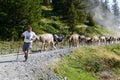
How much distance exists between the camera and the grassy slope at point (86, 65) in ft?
78.8

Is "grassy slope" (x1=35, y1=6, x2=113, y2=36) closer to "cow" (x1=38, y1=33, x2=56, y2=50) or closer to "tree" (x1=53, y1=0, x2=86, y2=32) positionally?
"tree" (x1=53, y1=0, x2=86, y2=32)

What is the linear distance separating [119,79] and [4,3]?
19.1m

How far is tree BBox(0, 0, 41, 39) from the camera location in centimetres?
4091

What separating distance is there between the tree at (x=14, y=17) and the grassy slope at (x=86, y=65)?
35.2 feet

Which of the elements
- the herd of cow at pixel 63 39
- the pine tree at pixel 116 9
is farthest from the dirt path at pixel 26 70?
the pine tree at pixel 116 9

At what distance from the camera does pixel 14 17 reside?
4219 cm

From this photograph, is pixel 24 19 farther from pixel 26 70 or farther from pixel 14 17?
pixel 26 70

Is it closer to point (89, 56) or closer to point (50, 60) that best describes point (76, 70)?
point (50, 60)

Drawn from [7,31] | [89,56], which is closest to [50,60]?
[89,56]

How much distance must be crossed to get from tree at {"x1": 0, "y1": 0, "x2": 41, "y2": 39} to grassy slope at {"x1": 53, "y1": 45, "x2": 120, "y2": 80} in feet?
35.2

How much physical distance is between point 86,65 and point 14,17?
16491mm

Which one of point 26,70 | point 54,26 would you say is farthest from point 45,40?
point 54,26

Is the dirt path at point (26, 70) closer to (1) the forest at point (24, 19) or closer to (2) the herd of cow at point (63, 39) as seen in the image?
(2) the herd of cow at point (63, 39)

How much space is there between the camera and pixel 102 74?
91.2ft
